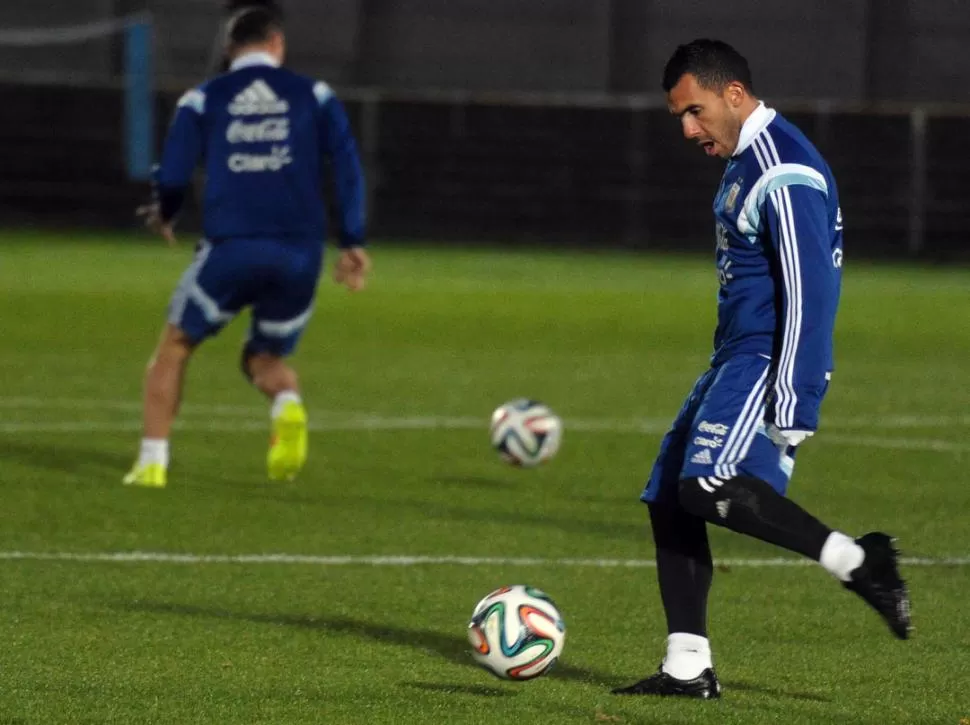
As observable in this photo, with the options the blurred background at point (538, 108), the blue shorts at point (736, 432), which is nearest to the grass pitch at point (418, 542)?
the blue shorts at point (736, 432)

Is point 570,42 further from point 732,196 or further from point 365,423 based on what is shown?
point 732,196

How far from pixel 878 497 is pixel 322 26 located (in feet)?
73.9

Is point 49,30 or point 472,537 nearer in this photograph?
point 472,537

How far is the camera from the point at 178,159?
9.44 m

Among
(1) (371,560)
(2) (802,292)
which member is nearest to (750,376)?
(2) (802,292)

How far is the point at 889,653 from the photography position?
6160mm

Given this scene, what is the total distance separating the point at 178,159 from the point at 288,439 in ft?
4.76

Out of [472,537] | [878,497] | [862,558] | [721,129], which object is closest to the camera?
[862,558]

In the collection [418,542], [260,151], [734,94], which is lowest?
[418,542]

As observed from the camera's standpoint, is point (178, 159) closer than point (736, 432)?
No

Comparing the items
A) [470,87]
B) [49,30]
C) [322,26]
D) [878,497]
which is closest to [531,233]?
[470,87]

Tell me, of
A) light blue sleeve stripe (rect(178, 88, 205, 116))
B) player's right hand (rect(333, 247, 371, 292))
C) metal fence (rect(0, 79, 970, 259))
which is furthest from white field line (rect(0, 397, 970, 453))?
metal fence (rect(0, 79, 970, 259))

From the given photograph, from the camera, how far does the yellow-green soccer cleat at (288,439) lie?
9477mm

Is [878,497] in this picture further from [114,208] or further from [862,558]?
[114,208]
